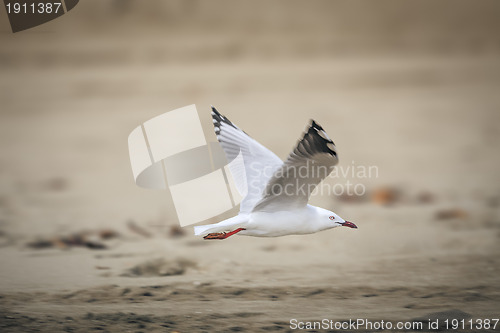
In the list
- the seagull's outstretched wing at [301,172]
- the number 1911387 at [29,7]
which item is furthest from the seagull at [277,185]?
the number 1911387 at [29,7]

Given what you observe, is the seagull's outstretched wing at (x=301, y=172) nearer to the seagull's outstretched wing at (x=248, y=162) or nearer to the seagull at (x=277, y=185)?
the seagull at (x=277, y=185)

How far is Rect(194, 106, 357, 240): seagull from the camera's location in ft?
17.5

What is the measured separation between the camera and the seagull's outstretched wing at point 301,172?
17.3ft

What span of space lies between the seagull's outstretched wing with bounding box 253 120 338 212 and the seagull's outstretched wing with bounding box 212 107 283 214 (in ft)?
1.02

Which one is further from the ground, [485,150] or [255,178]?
[485,150]

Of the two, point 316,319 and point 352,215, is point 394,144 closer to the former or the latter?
point 352,215

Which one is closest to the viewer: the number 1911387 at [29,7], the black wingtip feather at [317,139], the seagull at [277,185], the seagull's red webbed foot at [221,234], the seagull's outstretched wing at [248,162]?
the black wingtip feather at [317,139]

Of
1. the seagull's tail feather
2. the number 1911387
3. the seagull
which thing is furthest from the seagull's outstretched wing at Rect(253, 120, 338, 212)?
the number 1911387

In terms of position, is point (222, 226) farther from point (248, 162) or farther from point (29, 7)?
point (29, 7)

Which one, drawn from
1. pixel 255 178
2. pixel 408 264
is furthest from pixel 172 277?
pixel 408 264

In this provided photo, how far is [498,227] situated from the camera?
8.45 meters

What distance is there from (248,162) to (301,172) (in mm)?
1052

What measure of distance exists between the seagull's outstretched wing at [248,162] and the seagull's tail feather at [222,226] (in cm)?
19

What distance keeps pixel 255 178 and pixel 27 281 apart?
2.21m
